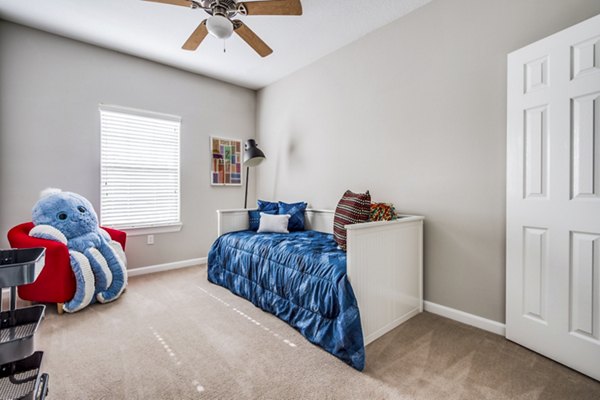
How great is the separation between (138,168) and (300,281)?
2.62 m

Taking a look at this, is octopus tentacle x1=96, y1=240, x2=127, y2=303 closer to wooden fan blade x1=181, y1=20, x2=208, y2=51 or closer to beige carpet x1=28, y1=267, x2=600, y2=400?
beige carpet x1=28, y1=267, x2=600, y2=400

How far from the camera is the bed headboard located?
3281 mm

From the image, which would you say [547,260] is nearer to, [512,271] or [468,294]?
[512,271]

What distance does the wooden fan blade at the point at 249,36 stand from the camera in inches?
83.1

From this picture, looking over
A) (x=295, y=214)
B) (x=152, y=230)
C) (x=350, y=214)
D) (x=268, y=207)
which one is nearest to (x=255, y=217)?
(x=268, y=207)

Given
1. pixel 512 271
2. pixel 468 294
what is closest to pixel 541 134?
pixel 512 271

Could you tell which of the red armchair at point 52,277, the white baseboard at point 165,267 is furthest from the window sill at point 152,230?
the red armchair at point 52,277

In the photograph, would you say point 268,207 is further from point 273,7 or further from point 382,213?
point 273,7

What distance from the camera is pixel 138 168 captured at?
349cm

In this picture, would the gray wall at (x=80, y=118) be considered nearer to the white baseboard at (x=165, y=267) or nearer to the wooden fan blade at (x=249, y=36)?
the white baseboard at (x=165, y=267)

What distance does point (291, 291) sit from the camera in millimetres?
2191

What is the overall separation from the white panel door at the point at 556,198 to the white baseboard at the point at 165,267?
355 centimetres

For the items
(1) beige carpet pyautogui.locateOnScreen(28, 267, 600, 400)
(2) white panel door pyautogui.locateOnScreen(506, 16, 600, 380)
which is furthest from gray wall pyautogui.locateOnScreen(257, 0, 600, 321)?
(1) beige carpet pyautogui.locateOnScreen(28, 267, 600, 400)

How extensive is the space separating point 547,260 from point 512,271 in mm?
224
